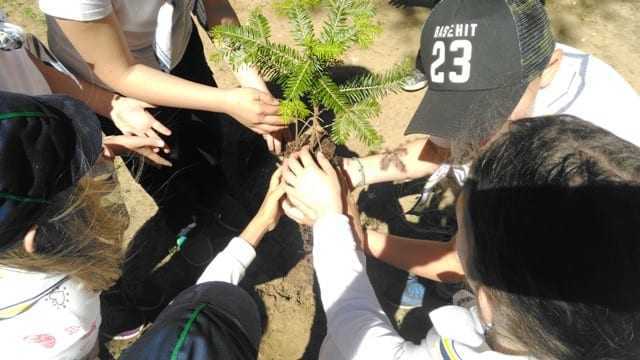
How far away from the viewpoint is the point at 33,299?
136 cm

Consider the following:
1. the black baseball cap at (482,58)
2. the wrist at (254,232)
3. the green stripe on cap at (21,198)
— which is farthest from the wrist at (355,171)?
the green stripe on cap at (21,198)

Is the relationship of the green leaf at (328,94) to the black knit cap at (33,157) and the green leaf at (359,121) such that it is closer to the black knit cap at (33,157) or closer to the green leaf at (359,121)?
the green leaf at (359,121)

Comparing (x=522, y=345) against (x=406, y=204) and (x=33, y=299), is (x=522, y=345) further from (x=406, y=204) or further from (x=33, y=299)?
(x=406, y=204)

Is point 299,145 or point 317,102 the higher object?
point 317,102

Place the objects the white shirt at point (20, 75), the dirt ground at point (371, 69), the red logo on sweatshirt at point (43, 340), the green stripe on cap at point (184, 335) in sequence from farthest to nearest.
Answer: the dirt ground at point (371, 69), the white shirt at point (20, 75), the red logo on sweatshirt at point (43, 340), the green stripe on cap at point (184, 335)

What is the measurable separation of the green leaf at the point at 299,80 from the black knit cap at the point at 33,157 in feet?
2.16

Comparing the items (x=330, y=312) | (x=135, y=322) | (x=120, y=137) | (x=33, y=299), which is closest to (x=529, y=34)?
(x=330, y=312)

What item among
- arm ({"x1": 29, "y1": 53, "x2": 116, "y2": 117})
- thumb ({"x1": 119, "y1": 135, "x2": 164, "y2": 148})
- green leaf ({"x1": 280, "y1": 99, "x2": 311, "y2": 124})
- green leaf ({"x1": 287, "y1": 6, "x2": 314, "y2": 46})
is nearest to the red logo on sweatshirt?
thumb ({"x1": 119, "y1": 135, "x2": 164, "y2": 148})

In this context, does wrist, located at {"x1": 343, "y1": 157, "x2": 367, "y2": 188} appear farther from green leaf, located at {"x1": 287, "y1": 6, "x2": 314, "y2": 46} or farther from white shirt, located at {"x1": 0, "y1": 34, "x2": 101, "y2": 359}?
white shirt, located at {"x1": 0, "y1": 34, "x2": 101, "y2": 359}

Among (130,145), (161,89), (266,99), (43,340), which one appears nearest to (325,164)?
(266,99)

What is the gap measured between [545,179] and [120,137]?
1.61 meters

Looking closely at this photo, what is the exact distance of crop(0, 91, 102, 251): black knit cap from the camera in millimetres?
1072

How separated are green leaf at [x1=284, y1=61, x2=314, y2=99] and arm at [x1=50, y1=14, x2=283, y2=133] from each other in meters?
0.24

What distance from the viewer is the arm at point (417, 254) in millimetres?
2094
